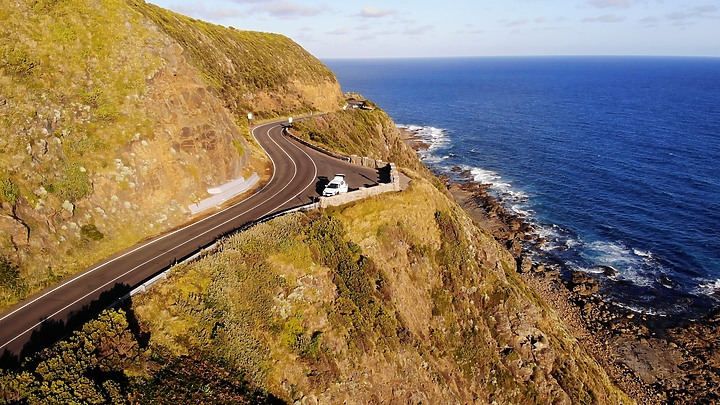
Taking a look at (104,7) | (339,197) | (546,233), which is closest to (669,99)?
(546,233)

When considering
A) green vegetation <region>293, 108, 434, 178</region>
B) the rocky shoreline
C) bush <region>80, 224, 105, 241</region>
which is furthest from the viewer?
green vegetation <region>293, 108, 434, 178</region>

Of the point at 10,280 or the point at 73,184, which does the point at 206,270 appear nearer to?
the point at 10,280

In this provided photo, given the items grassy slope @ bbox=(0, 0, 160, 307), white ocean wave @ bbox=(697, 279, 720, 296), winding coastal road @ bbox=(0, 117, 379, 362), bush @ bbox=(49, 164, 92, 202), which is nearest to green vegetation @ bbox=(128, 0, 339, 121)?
grassy slope @ bbox=(0, 0, 160, 307)

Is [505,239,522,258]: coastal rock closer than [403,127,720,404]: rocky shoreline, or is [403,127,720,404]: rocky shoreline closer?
[403,127,720,404]: rocky shoreline

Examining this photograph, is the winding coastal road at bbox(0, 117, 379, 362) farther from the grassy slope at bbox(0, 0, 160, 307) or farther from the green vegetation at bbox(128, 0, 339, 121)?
the green vegetation at bbox(128, 0, 339, 121)

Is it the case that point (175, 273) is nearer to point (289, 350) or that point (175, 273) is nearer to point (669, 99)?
point (289, 350)
